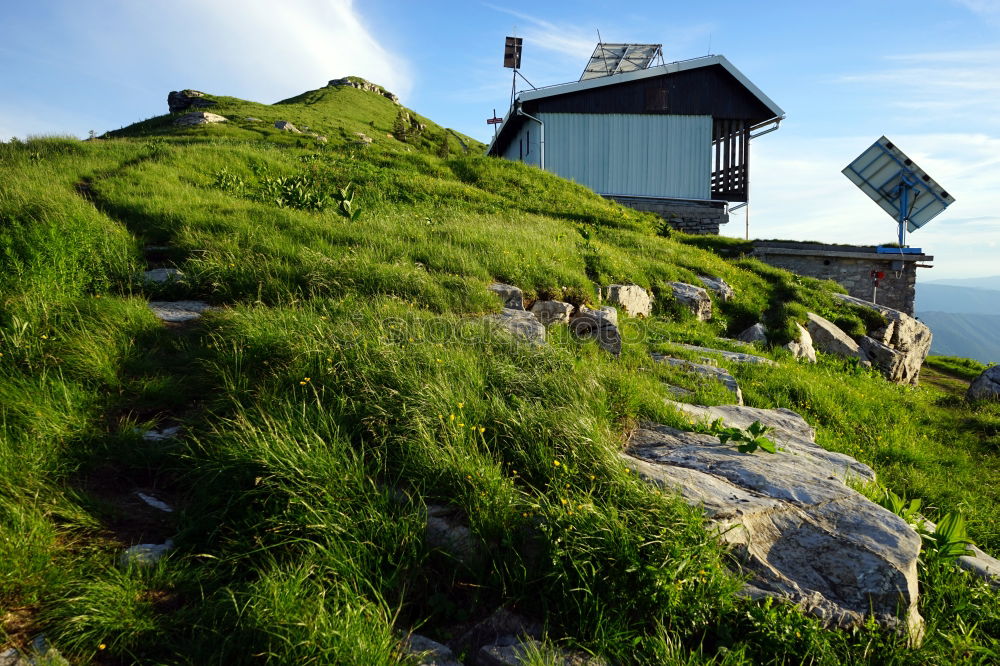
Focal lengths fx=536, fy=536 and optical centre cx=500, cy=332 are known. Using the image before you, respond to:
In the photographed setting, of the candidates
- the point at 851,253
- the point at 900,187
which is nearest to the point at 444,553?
the point at 851,253

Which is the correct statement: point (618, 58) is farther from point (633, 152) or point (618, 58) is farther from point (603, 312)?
point (603, 312)

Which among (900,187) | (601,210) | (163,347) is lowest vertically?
(163,347)

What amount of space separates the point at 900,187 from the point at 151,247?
2609 cm

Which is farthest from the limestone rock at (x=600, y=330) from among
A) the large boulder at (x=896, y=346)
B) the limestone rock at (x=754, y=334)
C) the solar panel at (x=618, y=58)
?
the solar panel at (x=618, y=58)

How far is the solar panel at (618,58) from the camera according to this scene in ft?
86.5

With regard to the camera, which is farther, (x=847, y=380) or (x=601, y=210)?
(x=601, y=210)

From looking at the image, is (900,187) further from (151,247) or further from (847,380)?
(151,247)

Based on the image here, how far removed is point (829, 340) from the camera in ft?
35.6

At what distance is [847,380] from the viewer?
8.98 meters

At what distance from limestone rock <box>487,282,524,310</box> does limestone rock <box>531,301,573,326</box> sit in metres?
0.24

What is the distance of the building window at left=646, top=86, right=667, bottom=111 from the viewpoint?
2531 cm

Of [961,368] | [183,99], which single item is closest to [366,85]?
[183,99]

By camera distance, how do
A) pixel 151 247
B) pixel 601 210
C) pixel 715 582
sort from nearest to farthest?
1. pixel 715 582
2. pixel 151 247
3. pixel 601 210

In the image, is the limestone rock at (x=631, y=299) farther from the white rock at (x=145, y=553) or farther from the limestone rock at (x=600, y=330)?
the white rock at (x=145, y=553)
